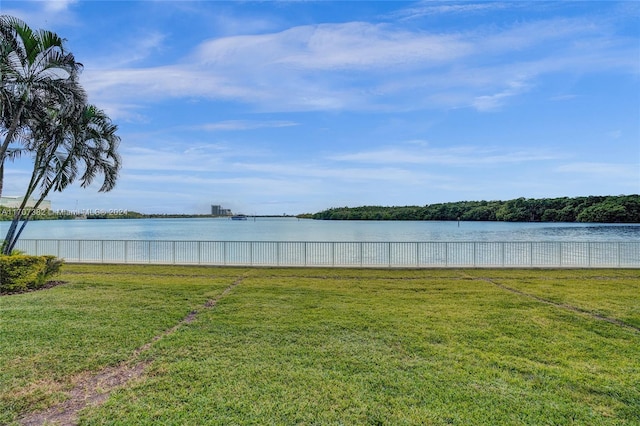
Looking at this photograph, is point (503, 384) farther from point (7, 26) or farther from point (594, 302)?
point (7, 26)

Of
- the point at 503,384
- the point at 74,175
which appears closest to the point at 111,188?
the point at 74,175

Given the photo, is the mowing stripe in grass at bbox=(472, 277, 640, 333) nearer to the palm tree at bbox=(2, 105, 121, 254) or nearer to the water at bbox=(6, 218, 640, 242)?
the palm tree at bbox=(2, 105, 121, 254)

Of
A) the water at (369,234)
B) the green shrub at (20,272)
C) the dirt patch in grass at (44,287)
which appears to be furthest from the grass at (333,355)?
the water at (369,234)

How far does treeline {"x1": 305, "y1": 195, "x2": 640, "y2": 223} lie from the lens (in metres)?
78.4

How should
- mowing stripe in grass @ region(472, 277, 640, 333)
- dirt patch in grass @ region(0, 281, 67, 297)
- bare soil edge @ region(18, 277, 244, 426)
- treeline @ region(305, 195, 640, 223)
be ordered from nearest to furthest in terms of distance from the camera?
bare soil edge @ region(18, 277, 244, 426) → mowing stripe in grass @ region(472, 277, 640, 333) → dirt patch in grass @ region(0, 281, 67, 297) → treeline @ region(305, 195, 640, 223)

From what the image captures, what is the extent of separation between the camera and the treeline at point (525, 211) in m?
78.4

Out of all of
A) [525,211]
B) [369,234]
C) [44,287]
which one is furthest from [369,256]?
[525,211]

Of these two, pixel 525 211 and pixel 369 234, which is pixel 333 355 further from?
pixel 525 211

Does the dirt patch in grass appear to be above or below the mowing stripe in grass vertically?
above

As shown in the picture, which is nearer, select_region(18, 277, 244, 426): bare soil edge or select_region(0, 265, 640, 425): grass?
select_region(18, 277, 244, 426): bare soil edge

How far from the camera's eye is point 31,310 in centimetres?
801

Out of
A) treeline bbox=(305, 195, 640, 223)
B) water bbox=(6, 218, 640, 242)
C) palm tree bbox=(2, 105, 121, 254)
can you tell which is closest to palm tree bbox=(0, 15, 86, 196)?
palm tree bbox=(2, 105, 121, 254)

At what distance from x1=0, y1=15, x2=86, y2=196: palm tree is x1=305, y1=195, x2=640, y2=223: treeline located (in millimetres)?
99664

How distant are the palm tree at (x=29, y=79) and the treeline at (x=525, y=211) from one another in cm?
9966
